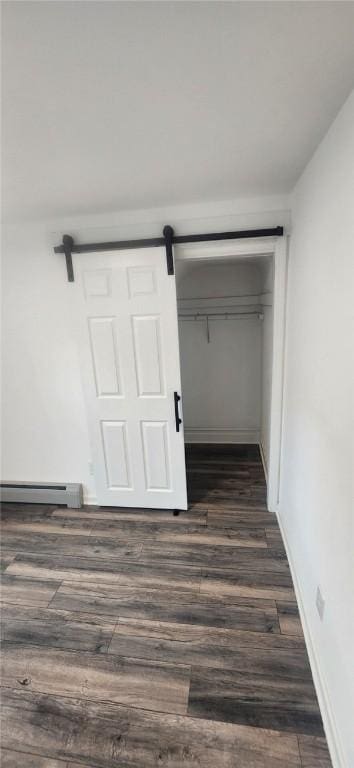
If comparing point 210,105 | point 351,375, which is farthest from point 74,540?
point 210,105

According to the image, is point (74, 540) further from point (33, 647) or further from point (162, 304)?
point (162, 304)

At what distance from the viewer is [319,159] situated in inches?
54.0

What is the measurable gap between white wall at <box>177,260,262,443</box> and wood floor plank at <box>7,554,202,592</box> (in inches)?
79.3

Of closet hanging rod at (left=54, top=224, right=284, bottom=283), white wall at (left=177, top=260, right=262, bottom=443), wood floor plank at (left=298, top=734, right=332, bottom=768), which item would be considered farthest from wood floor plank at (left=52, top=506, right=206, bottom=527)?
closet hanging rod at (left=54, top=224, right=284, bottom=283)

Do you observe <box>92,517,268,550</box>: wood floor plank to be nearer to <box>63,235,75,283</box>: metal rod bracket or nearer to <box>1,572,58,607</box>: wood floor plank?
<box>1,572,58,607</box>: wood floor plank

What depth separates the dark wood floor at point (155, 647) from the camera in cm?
124

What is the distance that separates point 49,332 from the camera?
8.19 ft

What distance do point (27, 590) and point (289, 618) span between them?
5.21ft

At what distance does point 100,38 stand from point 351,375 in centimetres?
118

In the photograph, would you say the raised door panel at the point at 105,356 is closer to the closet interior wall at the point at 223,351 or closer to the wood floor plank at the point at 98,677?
the closet interior wall at the point at 223,351

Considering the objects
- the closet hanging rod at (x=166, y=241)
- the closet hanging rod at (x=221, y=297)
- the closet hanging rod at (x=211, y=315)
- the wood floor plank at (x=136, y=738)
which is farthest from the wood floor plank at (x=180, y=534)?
the closet hanging rod at (x=221, y=297)

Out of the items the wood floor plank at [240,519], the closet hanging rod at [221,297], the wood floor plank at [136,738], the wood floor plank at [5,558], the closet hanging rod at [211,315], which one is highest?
the closet hanging rod at [221,297]

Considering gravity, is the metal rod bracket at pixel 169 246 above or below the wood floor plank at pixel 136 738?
above

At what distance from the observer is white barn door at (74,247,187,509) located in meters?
2.22
